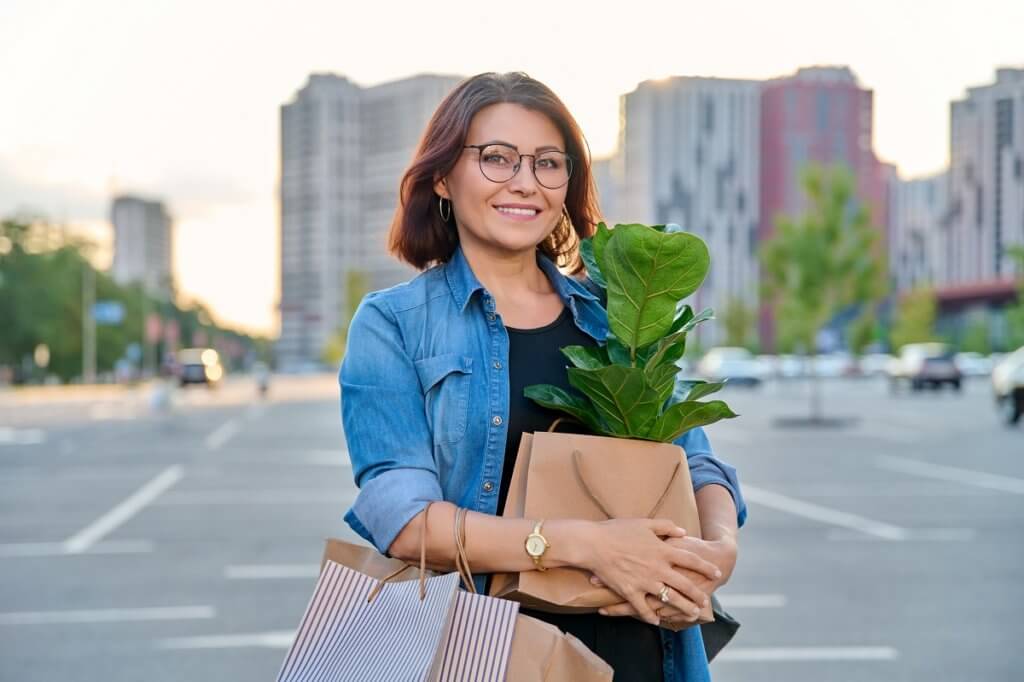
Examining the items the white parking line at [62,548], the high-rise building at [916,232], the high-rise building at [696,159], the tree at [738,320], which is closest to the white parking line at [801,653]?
the high-rise building at [696,159]

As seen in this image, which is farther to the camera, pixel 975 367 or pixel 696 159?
pixel 975 367

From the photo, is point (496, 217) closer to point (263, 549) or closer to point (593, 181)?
point (593, 181)

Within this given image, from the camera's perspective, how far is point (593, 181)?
2.43 meters

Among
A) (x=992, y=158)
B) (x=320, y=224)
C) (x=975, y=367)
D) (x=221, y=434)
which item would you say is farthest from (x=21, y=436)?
(x=320, y=224)

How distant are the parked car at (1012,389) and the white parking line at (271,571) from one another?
63.3ft

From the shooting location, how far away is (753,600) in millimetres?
7348

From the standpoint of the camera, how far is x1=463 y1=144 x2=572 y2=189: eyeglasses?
2.23 metres

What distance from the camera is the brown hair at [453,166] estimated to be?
7.32ft

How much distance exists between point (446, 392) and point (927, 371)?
44177 mm

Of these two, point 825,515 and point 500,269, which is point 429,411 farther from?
point 825,515

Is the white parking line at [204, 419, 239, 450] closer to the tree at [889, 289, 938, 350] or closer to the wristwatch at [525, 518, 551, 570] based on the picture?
the wristwatch at [525, 518, 551, 570]

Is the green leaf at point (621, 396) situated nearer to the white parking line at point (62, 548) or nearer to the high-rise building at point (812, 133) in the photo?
the white parking line at point (62, 548)

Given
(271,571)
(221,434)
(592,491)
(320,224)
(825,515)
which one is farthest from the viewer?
(320,224)

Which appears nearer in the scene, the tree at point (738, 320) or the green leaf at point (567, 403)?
the green leaf at point (567, 403)
